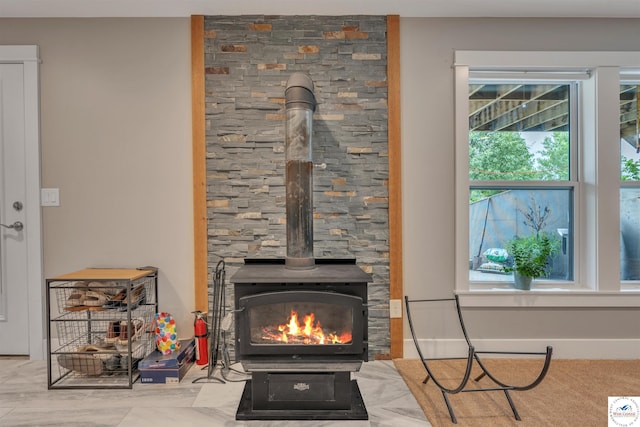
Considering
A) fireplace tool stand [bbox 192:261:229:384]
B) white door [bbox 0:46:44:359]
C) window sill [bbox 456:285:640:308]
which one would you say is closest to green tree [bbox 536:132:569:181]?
window sill [bbox 456:285:640:308]

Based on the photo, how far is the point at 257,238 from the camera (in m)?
2.59

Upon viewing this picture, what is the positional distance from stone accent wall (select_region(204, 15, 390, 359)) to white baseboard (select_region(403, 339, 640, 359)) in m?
0.29

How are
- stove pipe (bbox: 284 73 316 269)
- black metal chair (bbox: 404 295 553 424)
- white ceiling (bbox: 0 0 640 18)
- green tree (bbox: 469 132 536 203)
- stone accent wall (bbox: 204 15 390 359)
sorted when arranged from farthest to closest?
green tree (bbox: 469 132 536 203)
stone accent wall (bbox: 204 15 390 359)
white ceiling (bbox: 0 0 640 18)
stove pipe (bbox: 284 73 316 269)
black metal chair (bbox: 404 295 553 424)

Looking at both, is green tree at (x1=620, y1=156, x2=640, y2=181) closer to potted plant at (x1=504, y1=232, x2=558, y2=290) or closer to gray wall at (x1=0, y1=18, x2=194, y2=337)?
potted plant at (x1=504, y1=232, x2=558, y2=290)

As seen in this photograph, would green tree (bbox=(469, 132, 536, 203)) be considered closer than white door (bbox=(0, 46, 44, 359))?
No

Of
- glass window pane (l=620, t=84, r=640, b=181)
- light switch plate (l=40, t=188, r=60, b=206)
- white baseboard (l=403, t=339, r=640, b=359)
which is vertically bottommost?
white baseboard (l=403, t=339, r=640, b=359)

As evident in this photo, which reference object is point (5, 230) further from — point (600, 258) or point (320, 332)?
point (600, 258)

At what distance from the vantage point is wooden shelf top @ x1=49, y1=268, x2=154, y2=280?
7.22 feet

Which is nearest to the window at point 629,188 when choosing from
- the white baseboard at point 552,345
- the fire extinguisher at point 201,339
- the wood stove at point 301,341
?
the white baseboard at point 552,345

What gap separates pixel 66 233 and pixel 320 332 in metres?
1.88

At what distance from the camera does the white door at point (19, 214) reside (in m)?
2.58

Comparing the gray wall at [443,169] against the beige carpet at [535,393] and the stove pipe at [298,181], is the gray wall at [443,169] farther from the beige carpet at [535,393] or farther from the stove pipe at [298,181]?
the stove pipe at [298,181]

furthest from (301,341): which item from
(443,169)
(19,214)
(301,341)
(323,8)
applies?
(19,214)

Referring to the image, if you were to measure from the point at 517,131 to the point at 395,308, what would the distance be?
150cm
